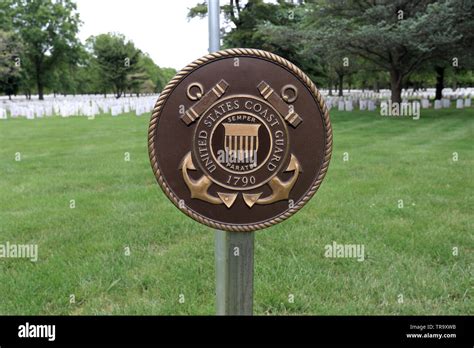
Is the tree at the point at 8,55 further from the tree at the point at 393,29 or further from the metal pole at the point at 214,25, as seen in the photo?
the metal pole at the point at 214,25

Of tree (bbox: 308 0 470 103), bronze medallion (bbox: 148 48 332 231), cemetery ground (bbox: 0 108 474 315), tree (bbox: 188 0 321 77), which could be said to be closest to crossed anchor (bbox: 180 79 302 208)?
bronze medallion (bbox: 148 48 332 231)

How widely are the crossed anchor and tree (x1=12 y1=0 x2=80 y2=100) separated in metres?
56.8

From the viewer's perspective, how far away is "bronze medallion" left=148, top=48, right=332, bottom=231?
2449 millimetres

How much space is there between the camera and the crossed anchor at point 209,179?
2.45 meters

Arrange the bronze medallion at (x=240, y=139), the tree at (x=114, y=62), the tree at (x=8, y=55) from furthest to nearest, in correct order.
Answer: the tree at (x=114, y=62), the tree at (x=8, y=55), the bronze medallion at (x=240, y=139)

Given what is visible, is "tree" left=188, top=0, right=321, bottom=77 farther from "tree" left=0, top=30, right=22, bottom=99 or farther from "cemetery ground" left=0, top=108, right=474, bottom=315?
"cemetery ground" left=0, top=108, right=474, bottom=315

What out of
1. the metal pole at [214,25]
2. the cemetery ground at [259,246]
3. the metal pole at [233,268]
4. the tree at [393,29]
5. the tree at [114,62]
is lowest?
the cemetery ground at [259,246]

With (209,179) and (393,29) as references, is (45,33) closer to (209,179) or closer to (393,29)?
(393,29)

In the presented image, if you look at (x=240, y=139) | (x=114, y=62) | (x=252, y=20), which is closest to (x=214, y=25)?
(x=240, y=139)

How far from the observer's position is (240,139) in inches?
96.0

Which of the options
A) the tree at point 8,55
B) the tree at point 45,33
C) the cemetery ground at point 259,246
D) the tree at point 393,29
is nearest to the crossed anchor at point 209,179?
the cemetery ground at point 259,246

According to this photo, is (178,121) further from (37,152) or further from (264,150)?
(37,152)

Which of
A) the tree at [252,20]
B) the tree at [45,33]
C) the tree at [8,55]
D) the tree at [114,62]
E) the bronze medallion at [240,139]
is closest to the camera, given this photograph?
the bronze medallion at [240,139]

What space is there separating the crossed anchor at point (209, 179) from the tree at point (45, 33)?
56.8 metres
